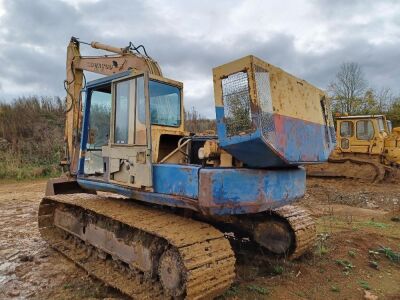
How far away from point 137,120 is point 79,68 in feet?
8.82

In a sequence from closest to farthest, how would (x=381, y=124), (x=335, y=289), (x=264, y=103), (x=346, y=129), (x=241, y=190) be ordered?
1. (x=264, y=103)
2. (x=241, y=190)
3. (x=335, y=289)
4. (x=381, y=124)
5. (x=346, y=129)

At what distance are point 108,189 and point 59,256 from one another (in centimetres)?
162

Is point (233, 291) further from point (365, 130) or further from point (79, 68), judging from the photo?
point (365, 130)

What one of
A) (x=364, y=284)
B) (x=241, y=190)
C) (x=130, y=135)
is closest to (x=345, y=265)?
(x=364, y=284)

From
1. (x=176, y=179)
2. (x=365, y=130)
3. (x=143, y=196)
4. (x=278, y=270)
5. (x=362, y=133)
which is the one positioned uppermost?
(x=365, y=130)

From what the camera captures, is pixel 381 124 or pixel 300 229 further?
pixel 381 124

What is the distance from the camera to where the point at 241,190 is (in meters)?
3.72

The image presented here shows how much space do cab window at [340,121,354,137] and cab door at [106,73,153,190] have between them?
42.6 ft

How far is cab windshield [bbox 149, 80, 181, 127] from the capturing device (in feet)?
15.1

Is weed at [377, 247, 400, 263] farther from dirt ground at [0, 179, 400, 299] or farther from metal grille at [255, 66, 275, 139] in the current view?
metal grille at [255, 66, 275, 139]

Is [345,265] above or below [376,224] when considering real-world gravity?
below

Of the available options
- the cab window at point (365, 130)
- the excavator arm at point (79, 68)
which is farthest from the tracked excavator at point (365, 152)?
the excavator arm at point (79, 68)

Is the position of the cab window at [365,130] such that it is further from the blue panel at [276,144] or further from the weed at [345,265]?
the blue panel at [276,144]

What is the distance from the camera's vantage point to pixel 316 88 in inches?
176
